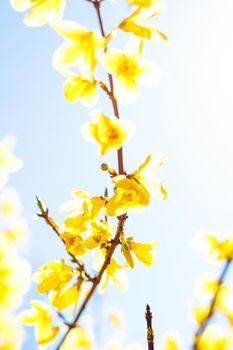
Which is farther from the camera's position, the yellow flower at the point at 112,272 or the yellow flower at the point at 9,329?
the yellow flower at the point at 112,272

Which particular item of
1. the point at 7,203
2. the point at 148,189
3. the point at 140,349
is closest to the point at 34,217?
the point at 7,203

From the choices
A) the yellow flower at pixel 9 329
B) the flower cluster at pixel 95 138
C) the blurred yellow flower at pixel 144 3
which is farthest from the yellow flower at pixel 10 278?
the blurred yellow flower at pixel 144 3

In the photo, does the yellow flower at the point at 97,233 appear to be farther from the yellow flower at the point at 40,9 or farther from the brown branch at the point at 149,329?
the yellow flower at the point at 40,9

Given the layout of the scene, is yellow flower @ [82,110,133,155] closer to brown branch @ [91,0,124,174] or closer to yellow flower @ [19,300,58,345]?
brown branch @ [91,0,124,174]

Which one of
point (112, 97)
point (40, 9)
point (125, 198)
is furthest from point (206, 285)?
point (40, 9)

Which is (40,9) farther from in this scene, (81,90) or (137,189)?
(137,189)

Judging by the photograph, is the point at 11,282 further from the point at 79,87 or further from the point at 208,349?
the point at 79,87
